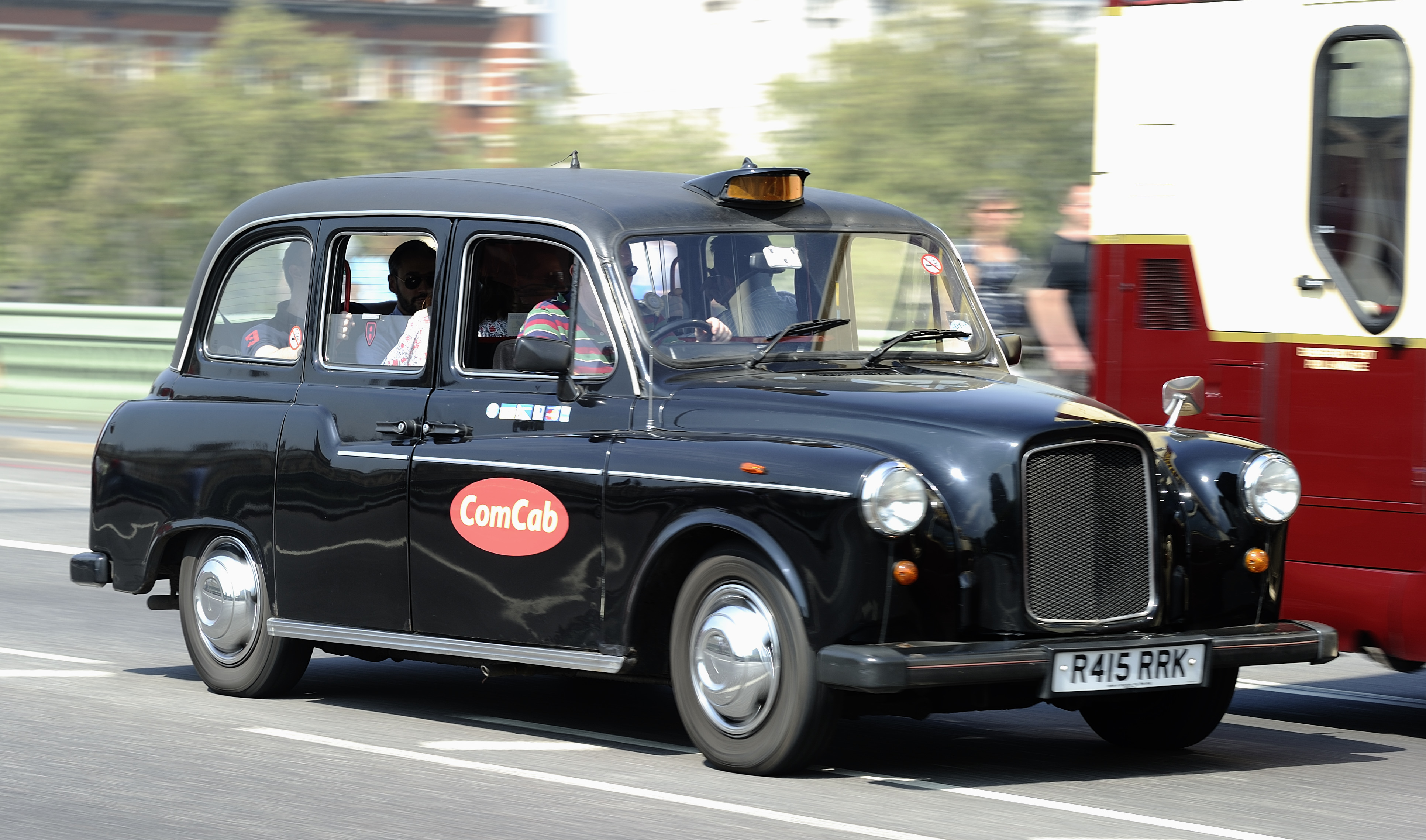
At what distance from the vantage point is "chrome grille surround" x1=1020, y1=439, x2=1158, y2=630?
645 cm

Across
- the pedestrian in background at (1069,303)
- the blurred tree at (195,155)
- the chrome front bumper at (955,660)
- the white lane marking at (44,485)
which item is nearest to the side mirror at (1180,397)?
the chrome front bumper at (955,660)

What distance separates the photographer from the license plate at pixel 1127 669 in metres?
6.30

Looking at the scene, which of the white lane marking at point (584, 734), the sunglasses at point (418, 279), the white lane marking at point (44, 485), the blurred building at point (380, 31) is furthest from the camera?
the blurred building at point (380, 31)

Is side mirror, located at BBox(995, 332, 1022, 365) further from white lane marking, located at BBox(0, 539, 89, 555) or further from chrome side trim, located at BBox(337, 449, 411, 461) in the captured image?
white lane marking, located at BBox(0, 539, 89, 555)

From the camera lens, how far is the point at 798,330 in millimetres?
7406

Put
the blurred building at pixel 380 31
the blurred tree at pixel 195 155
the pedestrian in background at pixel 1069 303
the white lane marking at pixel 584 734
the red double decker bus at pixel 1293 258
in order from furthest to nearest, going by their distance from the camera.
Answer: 1. the blurred building at pixel 380 31
2. the blurred tree at pixel 195 155
3. the pedestrian in background at pixel 1069 303
4. the red double decker bus at pixel 1293 258
5. the white lane marking at pixel 584 734

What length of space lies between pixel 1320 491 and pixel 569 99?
31.3 m

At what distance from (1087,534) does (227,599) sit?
11.4 ft

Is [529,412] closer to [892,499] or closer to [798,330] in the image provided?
[798,330]

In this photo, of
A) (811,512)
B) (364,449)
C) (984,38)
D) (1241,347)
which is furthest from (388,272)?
(984,38)

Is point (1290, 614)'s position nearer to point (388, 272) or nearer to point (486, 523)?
point (486, 523)

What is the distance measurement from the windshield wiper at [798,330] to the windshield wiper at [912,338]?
160 mm

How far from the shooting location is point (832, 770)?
22.1 ft

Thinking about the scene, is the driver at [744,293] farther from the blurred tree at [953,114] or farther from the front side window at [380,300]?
the blurred tree at [953,114]
